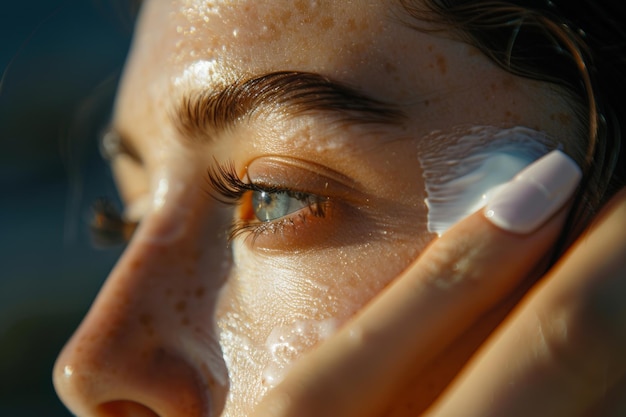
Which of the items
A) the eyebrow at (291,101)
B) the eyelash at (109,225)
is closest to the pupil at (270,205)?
the eyebrow at (291,101)

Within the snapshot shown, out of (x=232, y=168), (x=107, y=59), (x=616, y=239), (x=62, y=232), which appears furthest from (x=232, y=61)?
(x=62, y=232)

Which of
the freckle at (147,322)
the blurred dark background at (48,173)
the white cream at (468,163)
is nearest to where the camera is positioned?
the white cream at (468,163)

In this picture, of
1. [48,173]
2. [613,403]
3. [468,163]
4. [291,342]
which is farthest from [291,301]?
[48,173]

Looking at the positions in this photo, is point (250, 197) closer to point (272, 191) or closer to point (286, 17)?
point (272, 191)

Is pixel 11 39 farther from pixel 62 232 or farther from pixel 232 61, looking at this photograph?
pixel 232 61

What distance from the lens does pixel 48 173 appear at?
208 centimetres

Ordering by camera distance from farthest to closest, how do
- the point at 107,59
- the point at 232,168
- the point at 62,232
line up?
the point at 62,232, the point at 107,59, the point at 232,168

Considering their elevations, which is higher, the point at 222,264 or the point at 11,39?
the point at 11,39

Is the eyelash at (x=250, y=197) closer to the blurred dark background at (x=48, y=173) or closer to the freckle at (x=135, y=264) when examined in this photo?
the freckle at (x=135, y=264)

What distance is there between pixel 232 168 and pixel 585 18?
454 millimetres

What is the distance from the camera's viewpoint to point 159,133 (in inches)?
39.0

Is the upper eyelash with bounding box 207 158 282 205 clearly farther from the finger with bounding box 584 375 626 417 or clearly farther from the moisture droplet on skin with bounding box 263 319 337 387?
the finger with bounding box 584 375 626 417

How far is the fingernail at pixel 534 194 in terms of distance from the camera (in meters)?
0.70

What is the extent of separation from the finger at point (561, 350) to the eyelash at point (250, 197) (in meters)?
0.28
